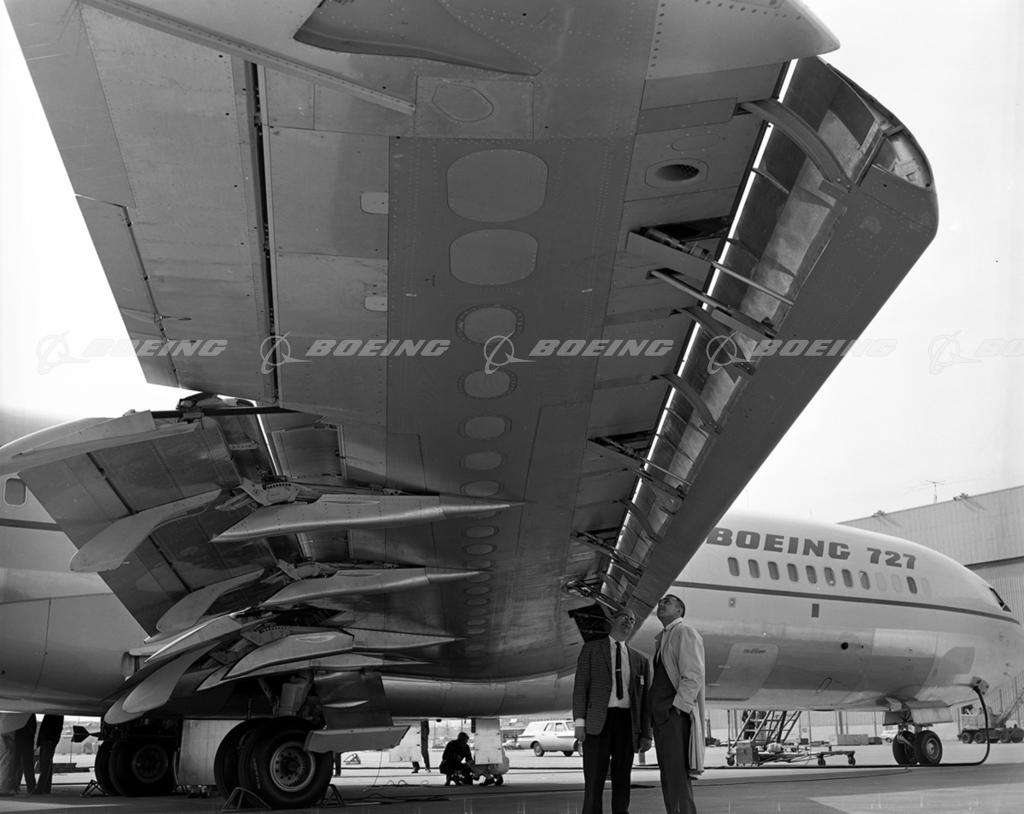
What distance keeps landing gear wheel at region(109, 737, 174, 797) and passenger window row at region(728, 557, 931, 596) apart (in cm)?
958

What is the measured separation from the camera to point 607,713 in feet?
25.5

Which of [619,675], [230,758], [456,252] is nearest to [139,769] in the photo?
[230,758]

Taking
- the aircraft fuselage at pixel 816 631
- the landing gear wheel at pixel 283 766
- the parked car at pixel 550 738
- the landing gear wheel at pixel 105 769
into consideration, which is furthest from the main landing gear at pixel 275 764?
the parked car at pixel 550 738

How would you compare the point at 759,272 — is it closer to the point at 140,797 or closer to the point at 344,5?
the point at 344,5

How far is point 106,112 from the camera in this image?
12.2ft

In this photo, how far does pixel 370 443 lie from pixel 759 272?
286 cm

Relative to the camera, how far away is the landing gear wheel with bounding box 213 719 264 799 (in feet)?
33.7

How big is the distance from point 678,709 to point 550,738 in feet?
127

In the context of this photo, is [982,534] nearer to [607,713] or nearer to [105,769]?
[607,713]

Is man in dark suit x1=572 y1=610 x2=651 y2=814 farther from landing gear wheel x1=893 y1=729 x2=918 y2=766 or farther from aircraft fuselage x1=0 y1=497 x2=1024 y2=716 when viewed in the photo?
landing gear wheel x1=893 y1=729 x2=918 y2=766

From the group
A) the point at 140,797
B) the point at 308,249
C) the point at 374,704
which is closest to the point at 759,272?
the point at 308,249

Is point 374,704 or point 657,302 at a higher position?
point 657,302

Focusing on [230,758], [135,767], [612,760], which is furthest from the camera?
[135,767]

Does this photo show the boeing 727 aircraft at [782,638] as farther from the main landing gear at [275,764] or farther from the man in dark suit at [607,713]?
the man in dark suit at [607,713]
